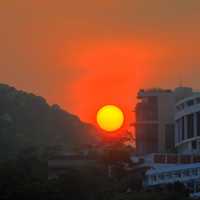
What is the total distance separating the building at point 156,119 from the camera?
119 metres

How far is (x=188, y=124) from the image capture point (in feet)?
364

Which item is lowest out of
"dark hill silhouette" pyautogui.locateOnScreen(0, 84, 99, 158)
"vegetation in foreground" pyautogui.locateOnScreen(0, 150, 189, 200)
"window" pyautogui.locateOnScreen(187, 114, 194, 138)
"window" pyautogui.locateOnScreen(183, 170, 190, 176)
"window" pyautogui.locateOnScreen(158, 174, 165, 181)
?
"vegetation in foreground" pyautogui.locateOnScreen(0, 150, 189, 200)

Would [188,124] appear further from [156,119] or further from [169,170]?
[169,170]

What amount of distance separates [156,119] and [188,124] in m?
8.74

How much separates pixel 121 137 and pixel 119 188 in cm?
4325

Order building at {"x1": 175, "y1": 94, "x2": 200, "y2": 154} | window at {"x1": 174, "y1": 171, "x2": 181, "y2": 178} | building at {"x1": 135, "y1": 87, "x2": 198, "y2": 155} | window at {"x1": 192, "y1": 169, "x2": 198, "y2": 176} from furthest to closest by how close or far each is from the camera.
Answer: building at {"x1": 135, "y1": 87, "x2": 198, "y2": 155} < building at {"x1": 175, "y1": 94, "x2": 200, "y2": 154} < window at {"x1": 192, "y1": 169, "x2": 198, "y2": 176} < window at {"x1": 174, "y1": 171, "x2": 181, "y2": 178}

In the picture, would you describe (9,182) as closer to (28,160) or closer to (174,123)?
(28,160)

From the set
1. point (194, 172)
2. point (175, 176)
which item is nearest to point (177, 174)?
point (175, 176)

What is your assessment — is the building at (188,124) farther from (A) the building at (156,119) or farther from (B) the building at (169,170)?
(B) the building at (169,170)

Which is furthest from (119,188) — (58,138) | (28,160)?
(58,138)

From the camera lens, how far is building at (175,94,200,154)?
4294 inches

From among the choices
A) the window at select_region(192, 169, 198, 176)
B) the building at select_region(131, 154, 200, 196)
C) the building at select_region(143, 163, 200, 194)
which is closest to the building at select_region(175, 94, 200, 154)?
the building at select_region(131, 154, 200, 196)

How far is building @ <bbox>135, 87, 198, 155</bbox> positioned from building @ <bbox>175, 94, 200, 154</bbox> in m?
4.93

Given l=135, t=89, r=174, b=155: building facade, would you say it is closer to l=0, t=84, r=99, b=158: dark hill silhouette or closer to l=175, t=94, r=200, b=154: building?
l=175, t=94, r=200, b=154: building
